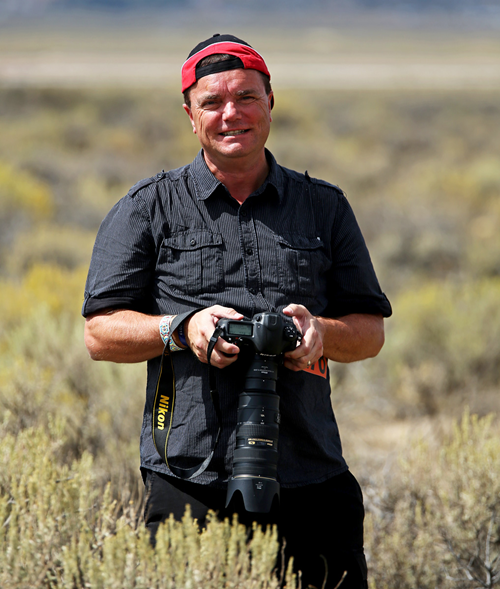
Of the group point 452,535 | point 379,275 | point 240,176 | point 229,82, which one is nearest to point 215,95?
point 229,82

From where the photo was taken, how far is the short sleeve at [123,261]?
86.6 inches

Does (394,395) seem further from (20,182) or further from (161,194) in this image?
(20,182)

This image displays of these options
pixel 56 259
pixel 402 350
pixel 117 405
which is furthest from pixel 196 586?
pixel 56 259

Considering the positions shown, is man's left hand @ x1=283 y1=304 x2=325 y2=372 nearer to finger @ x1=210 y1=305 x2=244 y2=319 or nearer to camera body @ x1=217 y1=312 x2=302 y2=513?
camera body @ x1=217 y1=312 x2=302 y2=513

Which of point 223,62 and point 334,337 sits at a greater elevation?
point 223,62

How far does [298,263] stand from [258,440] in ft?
1.92

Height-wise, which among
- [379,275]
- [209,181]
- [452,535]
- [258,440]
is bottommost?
[452,535]

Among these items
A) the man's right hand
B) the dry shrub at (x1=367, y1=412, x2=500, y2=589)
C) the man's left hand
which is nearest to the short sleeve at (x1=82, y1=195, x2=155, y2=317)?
the man's right hand

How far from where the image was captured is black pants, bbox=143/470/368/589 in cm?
220

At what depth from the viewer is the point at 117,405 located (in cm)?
453

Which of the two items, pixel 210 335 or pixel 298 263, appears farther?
pixel 298 263

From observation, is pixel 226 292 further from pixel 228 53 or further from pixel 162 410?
pixel 228 53

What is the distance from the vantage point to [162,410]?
2201mm

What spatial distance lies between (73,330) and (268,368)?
4.15 metres
